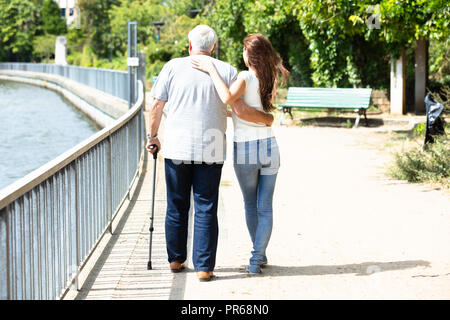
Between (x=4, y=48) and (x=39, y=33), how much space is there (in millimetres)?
5674

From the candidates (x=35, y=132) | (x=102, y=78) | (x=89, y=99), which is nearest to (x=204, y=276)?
(x=35, y=132)

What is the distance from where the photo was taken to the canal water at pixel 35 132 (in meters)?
19.9

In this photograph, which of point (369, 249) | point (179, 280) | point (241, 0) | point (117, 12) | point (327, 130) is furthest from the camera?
point (117, 12)

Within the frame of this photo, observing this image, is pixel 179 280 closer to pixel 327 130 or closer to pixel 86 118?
pixel 327 130

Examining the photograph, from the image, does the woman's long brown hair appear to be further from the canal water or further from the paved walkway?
the canal water

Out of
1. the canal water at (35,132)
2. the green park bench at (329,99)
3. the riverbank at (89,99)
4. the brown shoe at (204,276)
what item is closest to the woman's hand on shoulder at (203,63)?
the brown shoe at (204,276)

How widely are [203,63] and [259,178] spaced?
946mm

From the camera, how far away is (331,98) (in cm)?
1858

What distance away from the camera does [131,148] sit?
9398 mm

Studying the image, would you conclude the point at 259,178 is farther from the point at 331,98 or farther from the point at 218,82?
the point at 331,98

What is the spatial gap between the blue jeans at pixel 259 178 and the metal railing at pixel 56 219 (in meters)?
1.16

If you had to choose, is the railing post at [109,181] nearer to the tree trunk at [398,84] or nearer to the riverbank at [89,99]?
the tree trunk at [398,84]

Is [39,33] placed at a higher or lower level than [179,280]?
higher
